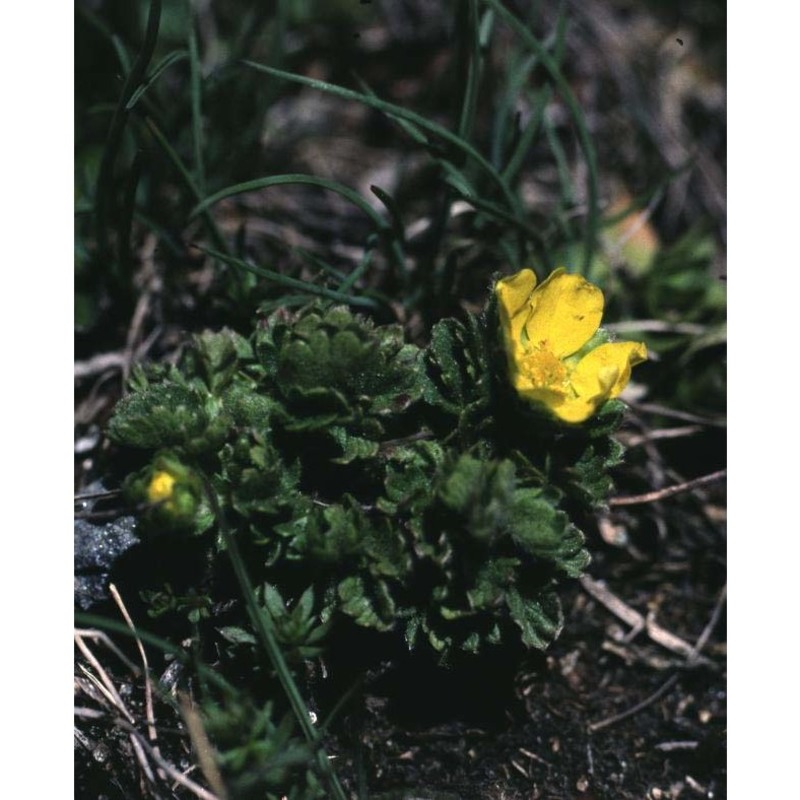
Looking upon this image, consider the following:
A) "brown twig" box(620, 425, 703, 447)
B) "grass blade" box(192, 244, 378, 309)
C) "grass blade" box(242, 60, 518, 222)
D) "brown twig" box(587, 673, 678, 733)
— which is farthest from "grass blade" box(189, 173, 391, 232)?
"brown twig" box(587, 673, 678, 733)

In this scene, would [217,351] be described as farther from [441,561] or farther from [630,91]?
[630,91]

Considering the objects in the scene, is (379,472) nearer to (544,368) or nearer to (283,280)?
(544,368)

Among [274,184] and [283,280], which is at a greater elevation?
[274,184]

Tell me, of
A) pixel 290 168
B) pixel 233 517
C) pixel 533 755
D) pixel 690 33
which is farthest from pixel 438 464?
pixel 690 33

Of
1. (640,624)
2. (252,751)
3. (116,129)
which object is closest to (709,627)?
(640,624)

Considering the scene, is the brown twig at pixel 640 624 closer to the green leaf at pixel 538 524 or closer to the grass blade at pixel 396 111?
the green leaf at pixel 538 524

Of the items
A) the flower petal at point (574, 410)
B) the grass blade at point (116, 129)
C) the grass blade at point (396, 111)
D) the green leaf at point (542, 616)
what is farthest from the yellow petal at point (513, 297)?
the grass blade at point (116, 129)
